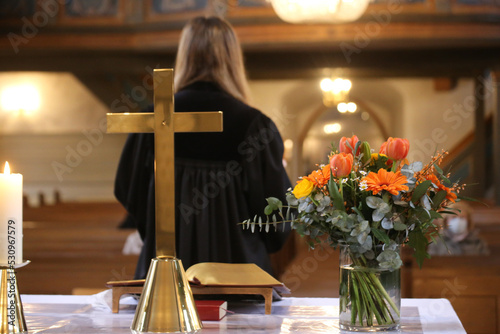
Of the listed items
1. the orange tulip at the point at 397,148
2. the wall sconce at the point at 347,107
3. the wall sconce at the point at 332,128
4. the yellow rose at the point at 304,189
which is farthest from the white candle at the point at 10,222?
the wall sconce at the point at 332,128

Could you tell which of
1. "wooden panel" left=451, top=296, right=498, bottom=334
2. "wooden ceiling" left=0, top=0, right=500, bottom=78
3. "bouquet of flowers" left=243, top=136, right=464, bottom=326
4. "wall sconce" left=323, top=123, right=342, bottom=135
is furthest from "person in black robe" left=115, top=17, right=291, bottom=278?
"wall sconce" left=323, top=123, right=342, bottom=135

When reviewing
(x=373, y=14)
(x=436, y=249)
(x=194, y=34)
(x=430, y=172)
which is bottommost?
(x=436, y=249)

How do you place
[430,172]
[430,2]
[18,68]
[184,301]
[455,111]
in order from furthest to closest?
[455,111] → [18,68] → [430,2] → [430,172] → [184,301]

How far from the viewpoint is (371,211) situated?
5.04ft

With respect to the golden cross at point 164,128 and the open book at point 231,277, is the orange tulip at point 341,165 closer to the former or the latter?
the golden cross at point 164,128

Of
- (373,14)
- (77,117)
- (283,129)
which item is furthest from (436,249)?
(77,117)

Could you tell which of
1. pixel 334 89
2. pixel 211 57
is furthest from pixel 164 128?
pixel 334 89

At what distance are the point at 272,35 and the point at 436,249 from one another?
4.06 metres

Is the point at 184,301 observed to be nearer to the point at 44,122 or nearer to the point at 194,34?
the point at 194,34

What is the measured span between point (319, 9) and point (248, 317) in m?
5.84

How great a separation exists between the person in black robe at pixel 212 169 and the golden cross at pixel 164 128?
3.42 feet

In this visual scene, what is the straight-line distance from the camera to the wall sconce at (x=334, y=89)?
12781 mm

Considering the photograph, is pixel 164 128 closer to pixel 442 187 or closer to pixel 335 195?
pixel 335 195

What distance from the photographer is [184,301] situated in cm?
144
